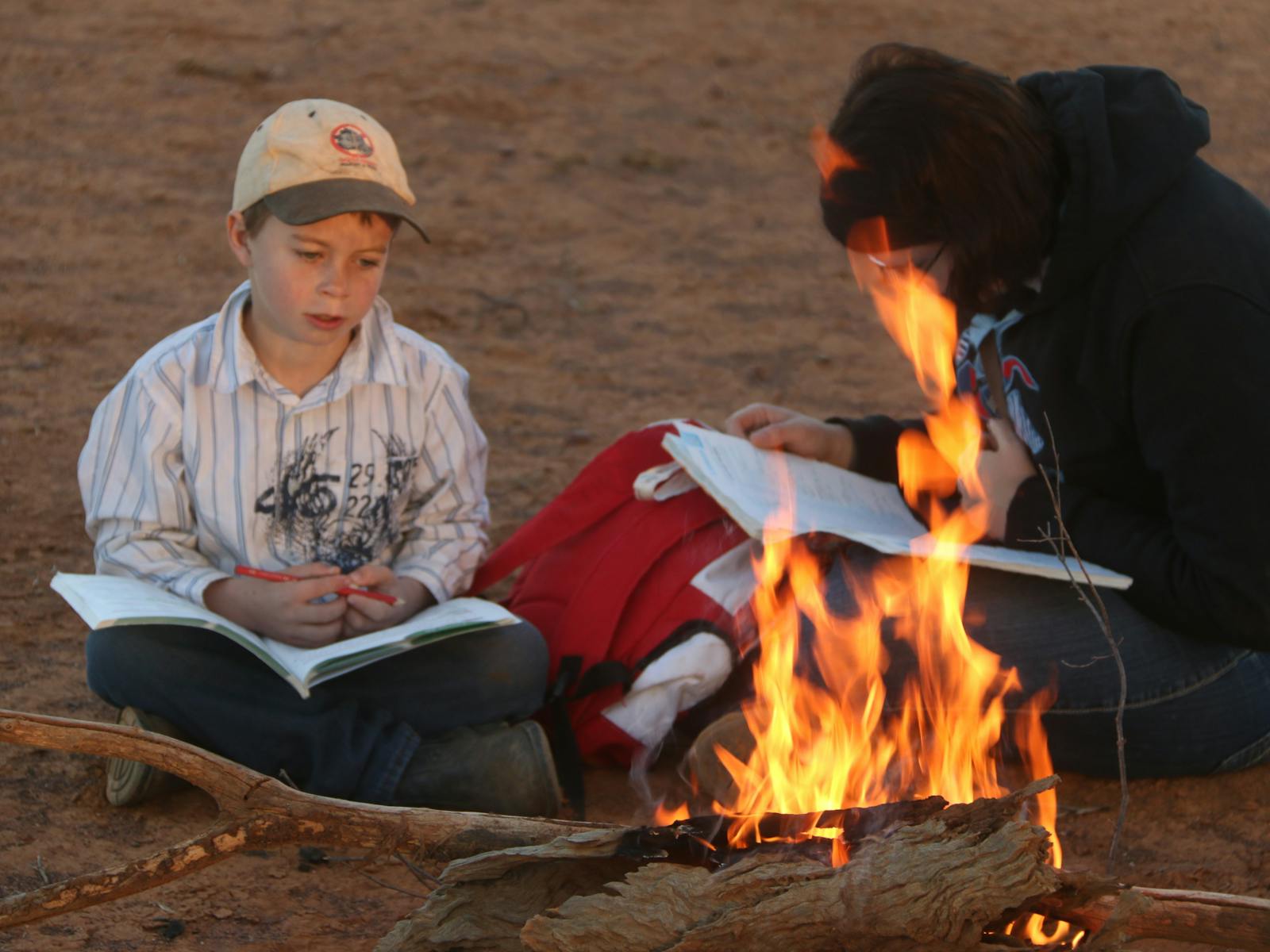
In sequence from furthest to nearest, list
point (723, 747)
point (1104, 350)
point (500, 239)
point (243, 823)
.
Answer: point (500, 239) → point (723, 747) → point (1104, 350) → point (243, 823)

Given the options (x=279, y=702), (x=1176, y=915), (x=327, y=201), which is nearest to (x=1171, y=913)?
(x=1176, y=915)

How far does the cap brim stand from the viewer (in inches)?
119

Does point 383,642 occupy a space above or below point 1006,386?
below

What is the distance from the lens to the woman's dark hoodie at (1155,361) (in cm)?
267

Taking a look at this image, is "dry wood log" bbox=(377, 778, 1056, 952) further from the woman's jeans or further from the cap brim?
the cap brim

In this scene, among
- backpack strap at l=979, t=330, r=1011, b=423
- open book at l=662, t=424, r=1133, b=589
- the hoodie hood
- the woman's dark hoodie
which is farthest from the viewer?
backpack strap at l=979, t=330, r=1011, b=423

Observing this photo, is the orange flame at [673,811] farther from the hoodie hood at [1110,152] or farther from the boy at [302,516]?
the hoodie hood at [1110,152]

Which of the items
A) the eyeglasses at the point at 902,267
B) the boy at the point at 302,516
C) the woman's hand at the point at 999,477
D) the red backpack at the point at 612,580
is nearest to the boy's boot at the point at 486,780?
the boy at the point at 302,516

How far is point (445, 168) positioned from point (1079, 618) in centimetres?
504

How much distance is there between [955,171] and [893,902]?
54.3 inches

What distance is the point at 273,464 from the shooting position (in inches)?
124

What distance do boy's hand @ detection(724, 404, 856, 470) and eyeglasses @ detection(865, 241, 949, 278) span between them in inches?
22.9

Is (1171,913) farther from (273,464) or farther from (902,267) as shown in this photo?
(273,464)

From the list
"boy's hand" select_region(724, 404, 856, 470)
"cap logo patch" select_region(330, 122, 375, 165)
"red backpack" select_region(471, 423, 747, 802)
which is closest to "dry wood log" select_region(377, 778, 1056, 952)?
"red backpack" select_region(471, 423, 747, 802)
